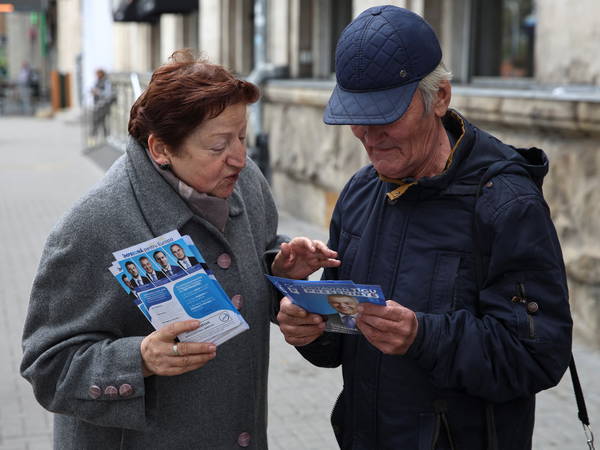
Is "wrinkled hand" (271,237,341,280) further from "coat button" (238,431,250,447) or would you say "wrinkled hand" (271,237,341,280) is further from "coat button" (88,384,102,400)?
"coat button" (88,384,102,400)

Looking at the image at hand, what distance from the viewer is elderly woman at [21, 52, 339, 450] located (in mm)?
2199

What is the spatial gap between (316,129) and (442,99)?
8077 millimetres

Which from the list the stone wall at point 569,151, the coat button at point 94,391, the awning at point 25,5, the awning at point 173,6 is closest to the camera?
the coat button at point 94,391

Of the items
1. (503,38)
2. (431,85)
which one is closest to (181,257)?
(431,85)

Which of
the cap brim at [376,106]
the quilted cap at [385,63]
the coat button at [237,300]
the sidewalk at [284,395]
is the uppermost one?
the quilted cap at [385,63]

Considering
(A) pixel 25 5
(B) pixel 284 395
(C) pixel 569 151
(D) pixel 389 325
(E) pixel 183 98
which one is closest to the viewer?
(D) pixel 389 325

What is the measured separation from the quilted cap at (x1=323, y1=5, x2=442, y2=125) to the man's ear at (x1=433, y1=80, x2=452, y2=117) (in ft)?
0.22

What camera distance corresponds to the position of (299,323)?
7.32 feet

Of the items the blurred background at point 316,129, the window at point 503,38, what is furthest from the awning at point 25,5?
the window at point 503,38

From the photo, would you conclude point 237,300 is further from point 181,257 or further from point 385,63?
point 385,63

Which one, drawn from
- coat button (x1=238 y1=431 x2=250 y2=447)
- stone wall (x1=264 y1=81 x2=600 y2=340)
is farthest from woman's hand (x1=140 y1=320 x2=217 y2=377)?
stone wall (x1=264 y1=81 x2=600 y2=340)

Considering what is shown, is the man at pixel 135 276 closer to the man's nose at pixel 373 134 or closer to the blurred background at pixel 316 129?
the man's nose at pixel 373 134

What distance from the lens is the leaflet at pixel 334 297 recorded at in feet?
6.40

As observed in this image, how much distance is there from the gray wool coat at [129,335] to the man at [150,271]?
0.66 feet
